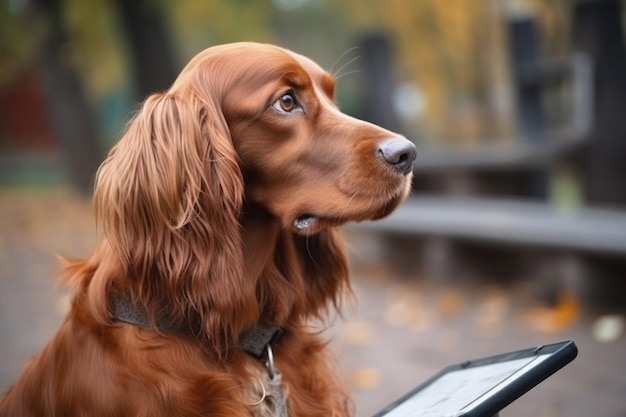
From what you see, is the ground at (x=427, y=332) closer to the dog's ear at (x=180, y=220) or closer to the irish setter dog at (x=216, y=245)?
the irish setter dog at (x=216, y=245)

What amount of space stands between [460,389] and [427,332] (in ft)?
11.5

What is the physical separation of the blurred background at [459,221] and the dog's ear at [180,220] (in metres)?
0.54

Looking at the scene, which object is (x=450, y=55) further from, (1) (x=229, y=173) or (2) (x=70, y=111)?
(1) (x=229, y=173)

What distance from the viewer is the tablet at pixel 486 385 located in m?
1.90

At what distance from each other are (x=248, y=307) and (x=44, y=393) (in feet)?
2.21

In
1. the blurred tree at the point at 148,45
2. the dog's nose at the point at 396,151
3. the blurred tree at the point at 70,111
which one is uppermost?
the dog's nose at the point at 396,151

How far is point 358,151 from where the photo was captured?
7.89ft

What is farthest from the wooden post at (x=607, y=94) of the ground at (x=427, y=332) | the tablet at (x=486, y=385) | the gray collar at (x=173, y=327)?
the gray collar at (x=173, y=327)

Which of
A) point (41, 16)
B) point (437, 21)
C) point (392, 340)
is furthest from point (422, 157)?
point (437, 21)

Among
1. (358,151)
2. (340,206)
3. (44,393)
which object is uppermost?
(358,151)

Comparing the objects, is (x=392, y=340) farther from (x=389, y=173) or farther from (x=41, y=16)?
(x=41, y=16)

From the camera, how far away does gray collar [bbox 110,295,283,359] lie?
2242 millimetres

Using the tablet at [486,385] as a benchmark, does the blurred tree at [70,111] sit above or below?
below

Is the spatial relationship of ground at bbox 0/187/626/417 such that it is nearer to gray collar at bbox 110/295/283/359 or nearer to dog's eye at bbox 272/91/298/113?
gray collar at bbox 110/295/283/359
